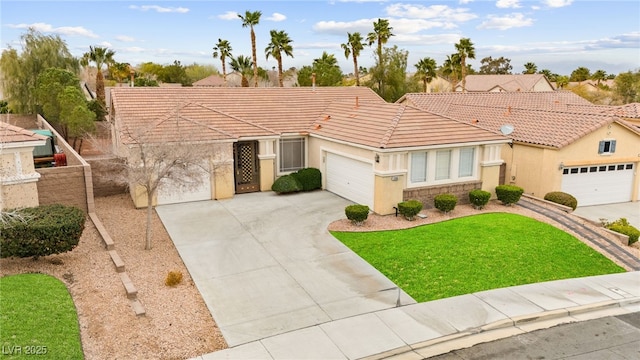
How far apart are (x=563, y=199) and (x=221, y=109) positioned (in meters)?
17.1

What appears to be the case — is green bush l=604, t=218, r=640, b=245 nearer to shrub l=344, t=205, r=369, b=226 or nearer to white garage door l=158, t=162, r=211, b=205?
shrub l=344, t=205, r=369, b=226

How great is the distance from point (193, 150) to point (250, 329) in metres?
6.93

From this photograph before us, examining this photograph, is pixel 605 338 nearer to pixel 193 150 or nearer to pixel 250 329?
pixel 250 329

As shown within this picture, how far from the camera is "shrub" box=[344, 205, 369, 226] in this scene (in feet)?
57.5

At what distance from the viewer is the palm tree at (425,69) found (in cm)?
6084

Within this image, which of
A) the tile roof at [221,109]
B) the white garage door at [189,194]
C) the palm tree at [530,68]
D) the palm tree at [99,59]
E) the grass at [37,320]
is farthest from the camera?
the palm tree at [530,68]

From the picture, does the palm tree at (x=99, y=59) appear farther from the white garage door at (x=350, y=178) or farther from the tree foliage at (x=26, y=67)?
the white garage door at (x=350, y=178)

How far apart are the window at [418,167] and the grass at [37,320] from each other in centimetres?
1332

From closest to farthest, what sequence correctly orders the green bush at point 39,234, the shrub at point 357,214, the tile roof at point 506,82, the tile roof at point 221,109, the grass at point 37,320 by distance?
the grass at point 37,320
the green bush at point 39,234
the shrub at point 357,214
the tile roof at point 221,109
the tile roof at point 506,82

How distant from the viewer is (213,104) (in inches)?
977

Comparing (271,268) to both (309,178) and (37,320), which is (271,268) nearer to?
(37,320)

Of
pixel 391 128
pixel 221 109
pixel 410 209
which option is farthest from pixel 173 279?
pixel 221 109

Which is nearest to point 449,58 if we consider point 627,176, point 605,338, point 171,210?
point 627,176

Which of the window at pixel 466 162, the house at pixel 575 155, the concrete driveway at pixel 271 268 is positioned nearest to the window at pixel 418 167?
the window at pixel 466 162
